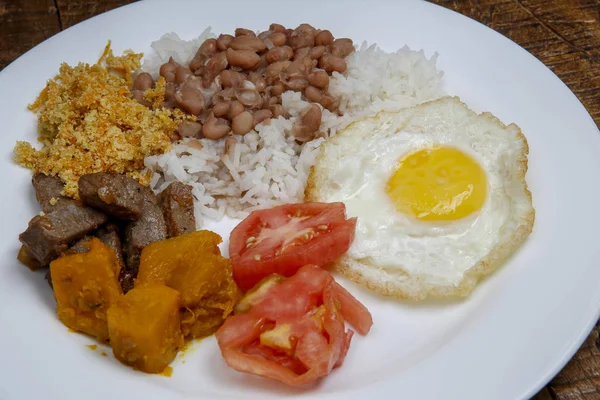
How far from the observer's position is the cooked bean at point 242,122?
13.1 feet

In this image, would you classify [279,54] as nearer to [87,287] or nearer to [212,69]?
[212,69]

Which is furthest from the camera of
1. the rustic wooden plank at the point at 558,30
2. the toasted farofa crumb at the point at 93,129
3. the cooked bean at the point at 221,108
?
the rustic wooden plank at the point at 558,30

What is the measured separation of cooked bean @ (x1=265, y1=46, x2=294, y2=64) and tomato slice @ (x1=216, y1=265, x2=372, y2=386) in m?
1.82

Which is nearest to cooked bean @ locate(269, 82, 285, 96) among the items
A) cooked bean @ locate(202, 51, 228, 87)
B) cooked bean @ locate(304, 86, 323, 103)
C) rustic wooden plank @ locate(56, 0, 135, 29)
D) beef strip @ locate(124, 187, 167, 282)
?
cooked bean @ locate(304, 86, 323, 103)

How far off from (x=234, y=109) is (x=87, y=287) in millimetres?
1571

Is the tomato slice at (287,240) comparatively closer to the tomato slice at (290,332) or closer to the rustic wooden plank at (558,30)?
the tomato slice at (290,332)

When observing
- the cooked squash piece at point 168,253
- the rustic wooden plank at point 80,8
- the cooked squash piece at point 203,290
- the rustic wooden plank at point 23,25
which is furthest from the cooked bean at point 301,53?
the rustic wooden plank at point 23,25

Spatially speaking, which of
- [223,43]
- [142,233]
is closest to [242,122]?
[223,43]

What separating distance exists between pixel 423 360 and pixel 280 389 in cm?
71

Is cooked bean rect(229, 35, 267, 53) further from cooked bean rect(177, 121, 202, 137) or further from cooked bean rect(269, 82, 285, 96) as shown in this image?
cooked bean rect(177, 121, 202, 137)

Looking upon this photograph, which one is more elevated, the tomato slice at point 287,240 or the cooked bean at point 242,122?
the cooked bean at point 242,122

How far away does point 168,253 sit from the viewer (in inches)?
123

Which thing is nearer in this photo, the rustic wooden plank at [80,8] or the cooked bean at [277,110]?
the cooked bean at [277,110]

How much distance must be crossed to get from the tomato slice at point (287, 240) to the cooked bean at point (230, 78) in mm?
1088
